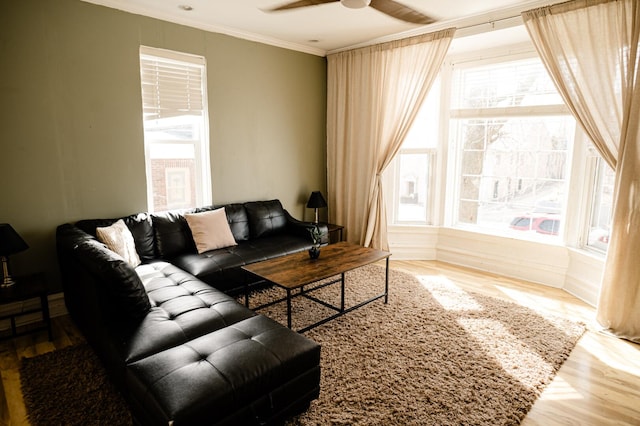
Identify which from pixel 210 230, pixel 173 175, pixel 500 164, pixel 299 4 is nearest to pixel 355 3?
pixel 299 4

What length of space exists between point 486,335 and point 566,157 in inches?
90.5

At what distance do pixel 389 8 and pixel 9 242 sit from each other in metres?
3.72

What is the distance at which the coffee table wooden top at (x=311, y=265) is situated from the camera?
9.45 feet

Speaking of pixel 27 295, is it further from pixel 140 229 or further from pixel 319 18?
pixel 319 18

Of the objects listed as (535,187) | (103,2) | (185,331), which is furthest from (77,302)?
(535,187)

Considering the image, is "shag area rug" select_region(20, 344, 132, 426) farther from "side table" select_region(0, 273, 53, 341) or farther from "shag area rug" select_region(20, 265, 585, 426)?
"side table" select_region(0, 273, 53, 341)

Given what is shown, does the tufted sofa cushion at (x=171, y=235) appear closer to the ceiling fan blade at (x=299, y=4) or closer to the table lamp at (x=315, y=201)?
the table lamp at (x=315, y=201)

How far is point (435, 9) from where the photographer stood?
3680mm

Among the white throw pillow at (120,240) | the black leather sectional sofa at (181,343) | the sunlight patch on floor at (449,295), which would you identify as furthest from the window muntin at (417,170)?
the white throw pillow at (120,240)

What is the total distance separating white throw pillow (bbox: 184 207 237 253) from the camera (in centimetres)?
379

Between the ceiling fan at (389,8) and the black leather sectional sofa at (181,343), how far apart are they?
230 cm

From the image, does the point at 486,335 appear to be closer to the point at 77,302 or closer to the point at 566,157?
the point at 566,157

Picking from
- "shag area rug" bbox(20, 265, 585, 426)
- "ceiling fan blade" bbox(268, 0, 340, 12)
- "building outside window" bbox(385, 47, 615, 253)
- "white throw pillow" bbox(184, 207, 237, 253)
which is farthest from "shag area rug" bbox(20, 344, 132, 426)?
"building outside window" bbox(385, 47, 615, 253)

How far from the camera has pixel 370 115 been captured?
493cm
